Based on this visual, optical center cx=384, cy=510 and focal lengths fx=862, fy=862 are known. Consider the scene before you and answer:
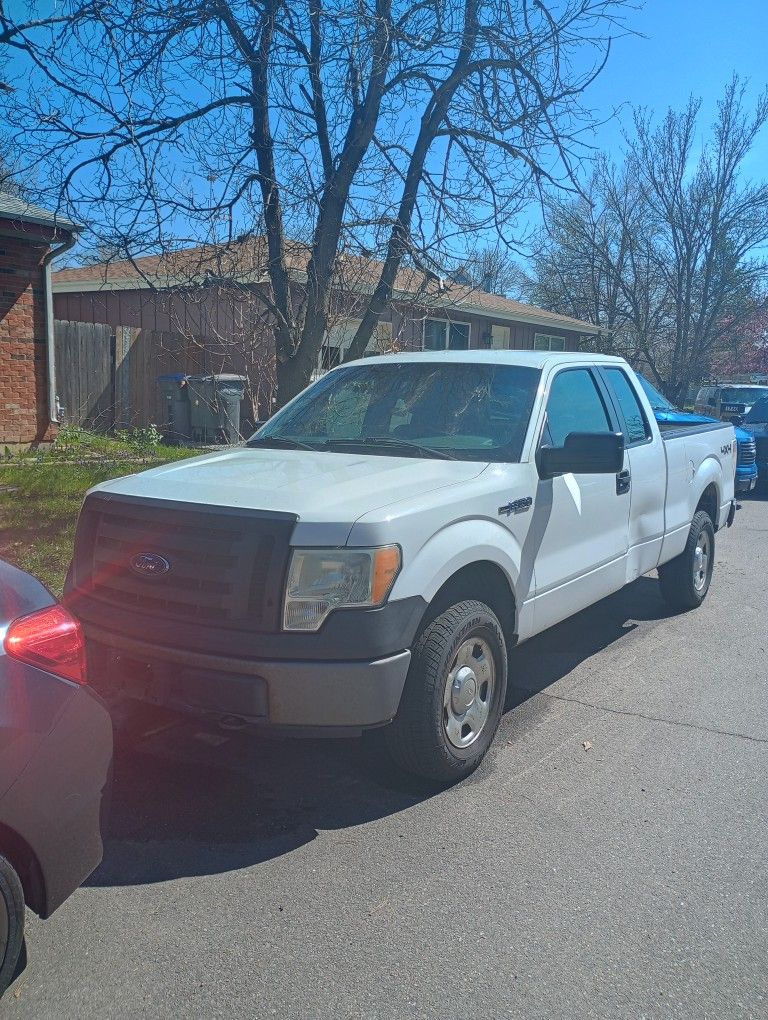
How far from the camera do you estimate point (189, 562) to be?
11.6 feet

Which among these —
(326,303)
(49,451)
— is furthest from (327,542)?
(49,451)

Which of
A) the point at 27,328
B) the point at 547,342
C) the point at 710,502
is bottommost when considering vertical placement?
the point at 710,502

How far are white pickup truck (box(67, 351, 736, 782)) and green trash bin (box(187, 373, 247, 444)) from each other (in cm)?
882

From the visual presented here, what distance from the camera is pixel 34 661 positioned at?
2490 millimetres

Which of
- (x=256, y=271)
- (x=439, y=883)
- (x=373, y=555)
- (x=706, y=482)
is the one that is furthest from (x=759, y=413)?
(x=439, y=883)

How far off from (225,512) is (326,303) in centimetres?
472

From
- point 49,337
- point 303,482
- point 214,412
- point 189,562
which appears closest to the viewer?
point 189,562

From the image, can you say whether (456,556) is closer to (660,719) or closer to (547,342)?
(660,719)

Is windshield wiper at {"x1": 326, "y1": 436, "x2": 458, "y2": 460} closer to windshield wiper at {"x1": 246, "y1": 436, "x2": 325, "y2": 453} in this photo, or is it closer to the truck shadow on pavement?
windshield wiper at {"x1": 246, "y1": 436, "x2": 325, "y2": 453}

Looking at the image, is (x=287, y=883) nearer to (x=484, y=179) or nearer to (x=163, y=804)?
(x=163, y=804)

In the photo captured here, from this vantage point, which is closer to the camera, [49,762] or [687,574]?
[49,762]

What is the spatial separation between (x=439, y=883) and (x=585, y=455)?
214cm

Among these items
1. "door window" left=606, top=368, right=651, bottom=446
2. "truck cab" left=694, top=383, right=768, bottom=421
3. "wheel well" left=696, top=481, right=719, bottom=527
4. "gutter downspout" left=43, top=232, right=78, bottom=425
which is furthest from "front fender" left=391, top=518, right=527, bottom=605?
"truck cab" left=694, top=383, right=768, bottom=421

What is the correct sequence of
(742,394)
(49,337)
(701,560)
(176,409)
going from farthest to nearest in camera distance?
(742,394) → (176,409) → (49,337) → (701,560)
